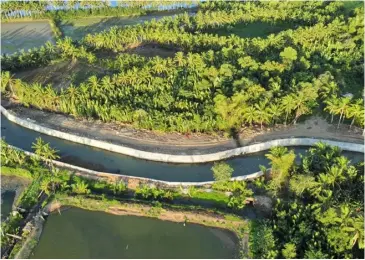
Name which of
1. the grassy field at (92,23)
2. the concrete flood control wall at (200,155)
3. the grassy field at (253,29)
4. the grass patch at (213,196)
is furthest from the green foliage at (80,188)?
the grassy field at (253,29)

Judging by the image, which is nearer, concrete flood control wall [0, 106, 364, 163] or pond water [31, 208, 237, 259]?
pond water [31, 208, 237, 259]

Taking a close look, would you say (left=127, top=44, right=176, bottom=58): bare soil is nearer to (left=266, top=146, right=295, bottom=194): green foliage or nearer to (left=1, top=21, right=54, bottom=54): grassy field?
(left=1, top=21, right=54, bottom=54): grassy field

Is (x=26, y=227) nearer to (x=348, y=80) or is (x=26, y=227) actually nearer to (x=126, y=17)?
(x=348, y=80)

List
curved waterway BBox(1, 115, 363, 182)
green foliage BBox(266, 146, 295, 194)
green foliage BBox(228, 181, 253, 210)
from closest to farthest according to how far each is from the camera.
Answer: green foliage BBox(266, 146, 295, 194) → green foliage BBox(228, 181, 253, 210) → curved waterway BBox(1, 115, 363, 182)

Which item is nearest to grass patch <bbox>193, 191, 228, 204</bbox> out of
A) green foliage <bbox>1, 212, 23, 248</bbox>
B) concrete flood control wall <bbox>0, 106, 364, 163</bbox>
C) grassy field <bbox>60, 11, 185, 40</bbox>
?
concrete flood control wall <bbox>0, 106, 364, 163</bbox>

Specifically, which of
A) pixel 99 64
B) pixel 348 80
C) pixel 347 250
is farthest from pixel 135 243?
pixel 348 80

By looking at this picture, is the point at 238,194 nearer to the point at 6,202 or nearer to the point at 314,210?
the point at 314,210

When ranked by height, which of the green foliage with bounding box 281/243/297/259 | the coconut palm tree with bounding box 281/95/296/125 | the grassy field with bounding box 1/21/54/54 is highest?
the grassy field with bounding box 1/21/54/54

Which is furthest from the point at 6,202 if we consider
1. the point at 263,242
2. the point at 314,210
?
the point at 314,210
